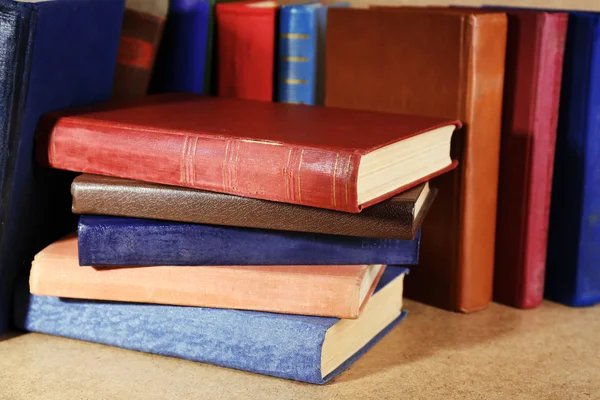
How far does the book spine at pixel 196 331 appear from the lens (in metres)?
0.77

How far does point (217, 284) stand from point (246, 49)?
374mm

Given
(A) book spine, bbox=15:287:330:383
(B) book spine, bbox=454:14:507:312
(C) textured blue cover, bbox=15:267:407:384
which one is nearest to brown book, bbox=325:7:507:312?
(B) book spine, bbox=454:14:507:312

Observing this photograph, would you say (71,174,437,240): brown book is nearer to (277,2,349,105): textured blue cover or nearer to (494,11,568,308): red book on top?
(494,11,568,308): red book on top

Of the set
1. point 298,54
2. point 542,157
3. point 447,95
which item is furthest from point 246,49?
point 542,157

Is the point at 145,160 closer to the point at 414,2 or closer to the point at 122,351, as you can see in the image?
the point at 122,351

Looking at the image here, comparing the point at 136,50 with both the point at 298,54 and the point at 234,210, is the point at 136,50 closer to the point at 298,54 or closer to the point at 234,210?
the point at 298,54

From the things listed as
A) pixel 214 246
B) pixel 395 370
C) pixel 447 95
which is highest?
pixel 447 95

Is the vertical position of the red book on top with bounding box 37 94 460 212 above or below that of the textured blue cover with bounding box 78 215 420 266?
above

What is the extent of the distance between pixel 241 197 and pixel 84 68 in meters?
0.25

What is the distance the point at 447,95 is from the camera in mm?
916

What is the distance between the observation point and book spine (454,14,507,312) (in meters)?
0.90

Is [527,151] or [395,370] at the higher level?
[527,151]

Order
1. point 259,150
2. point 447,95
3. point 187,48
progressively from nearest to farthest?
point 259,150 → point 447,95 → point 187,48

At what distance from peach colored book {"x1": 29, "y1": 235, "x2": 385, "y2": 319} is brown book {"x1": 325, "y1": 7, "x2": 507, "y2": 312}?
0.43ft
